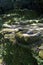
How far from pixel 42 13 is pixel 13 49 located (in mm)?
4709

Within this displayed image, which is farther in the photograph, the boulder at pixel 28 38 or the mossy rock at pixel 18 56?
the boulder at pixel 28 38

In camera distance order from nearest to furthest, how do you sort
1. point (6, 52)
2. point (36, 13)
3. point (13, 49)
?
1. point (13, 49)
2. point (6, 52)
3. point (36, 13)

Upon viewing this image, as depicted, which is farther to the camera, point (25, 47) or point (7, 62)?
point (7, 62)

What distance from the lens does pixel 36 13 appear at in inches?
399

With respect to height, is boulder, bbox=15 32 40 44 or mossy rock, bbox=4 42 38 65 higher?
boulder, bbox=15 32 40 44

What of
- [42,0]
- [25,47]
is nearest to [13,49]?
[25,47]

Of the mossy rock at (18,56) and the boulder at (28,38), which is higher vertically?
the boulder at (28,38)

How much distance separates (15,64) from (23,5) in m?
6.28

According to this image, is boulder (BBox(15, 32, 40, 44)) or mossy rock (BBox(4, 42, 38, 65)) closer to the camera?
mossy rock (BBox(4, 42, 38, 65))

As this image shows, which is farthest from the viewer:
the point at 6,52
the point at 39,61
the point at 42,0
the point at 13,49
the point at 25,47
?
the point at 42,0

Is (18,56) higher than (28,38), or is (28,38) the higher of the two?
(28,38)

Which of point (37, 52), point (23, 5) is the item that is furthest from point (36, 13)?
point (37, 52)

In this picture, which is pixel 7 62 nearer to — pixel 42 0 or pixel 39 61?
pixel 39 61

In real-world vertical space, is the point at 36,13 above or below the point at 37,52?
below
